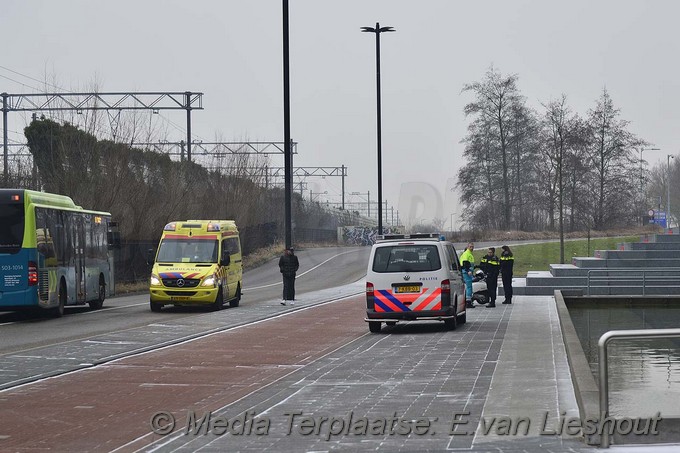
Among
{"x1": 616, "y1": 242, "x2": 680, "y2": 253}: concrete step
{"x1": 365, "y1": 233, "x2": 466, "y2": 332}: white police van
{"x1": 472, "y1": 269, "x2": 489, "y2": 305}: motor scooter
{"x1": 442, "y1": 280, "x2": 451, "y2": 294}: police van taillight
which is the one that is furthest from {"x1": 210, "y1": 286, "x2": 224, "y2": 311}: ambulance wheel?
{"x1": 616, "y1": 242, "x2": 680, "y2": 253}: concrete step

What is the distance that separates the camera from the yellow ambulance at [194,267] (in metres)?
31.0

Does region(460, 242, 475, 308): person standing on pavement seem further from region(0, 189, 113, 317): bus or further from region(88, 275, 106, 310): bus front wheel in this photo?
region(88, 275, 106, 310): bus front wheel

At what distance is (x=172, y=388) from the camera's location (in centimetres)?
1393

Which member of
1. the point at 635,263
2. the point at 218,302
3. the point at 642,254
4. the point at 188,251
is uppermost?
the point at 188,251

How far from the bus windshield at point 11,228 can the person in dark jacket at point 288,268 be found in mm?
8439

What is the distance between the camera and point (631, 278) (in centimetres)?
3609

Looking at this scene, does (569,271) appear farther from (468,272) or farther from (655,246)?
(468,272)

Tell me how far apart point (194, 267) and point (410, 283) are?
34.8 ft

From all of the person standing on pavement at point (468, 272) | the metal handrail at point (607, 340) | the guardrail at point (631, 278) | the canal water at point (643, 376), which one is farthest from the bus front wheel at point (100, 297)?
the metal handrail at point (607, 340)

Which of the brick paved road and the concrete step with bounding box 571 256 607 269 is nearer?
the brick paved road

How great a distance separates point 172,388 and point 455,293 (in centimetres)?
1038

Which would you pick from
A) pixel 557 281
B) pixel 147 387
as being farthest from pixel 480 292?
pixel 147 387

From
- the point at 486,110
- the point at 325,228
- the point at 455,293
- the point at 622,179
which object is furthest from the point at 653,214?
the point at 455,293

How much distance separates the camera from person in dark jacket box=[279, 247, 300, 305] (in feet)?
108
